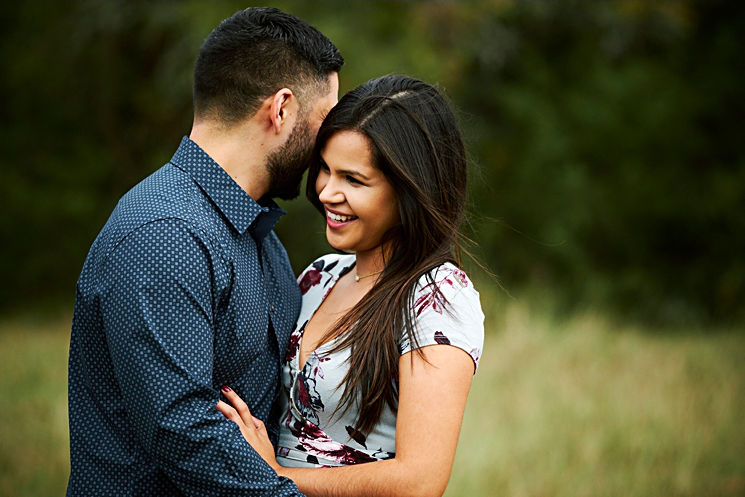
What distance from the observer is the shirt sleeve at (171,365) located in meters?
1.73

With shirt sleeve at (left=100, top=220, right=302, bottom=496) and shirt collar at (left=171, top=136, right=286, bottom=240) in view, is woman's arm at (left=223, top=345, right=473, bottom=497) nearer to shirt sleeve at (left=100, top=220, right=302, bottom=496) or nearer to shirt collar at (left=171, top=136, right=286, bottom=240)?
shirt sleeve at (left=100, top=220, right=302, bottom=496)

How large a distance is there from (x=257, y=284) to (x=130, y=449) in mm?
550

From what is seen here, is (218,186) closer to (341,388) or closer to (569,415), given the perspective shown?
(341,388)

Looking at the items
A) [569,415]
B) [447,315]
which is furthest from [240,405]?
[569,415]

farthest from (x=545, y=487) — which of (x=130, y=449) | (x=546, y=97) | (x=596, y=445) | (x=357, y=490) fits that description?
(x=546, y=97)

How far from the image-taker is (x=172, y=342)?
1743 millimetres

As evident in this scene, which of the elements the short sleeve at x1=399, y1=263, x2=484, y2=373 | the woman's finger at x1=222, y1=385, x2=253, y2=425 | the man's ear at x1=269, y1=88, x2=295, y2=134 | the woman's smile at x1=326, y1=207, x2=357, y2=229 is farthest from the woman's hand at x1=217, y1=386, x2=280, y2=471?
the man's ear at x1=269, y1=88, x2=295, y2=134

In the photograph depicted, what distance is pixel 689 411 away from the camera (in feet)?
18.5

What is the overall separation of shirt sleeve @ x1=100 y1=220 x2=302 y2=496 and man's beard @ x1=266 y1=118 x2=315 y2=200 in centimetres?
50

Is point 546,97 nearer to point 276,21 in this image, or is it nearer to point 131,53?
point 131,53

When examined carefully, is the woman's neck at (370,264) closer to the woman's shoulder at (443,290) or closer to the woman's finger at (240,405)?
the woman's shoulder at (443,290)

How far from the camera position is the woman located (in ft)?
6.26

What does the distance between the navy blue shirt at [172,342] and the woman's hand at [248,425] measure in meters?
0.06

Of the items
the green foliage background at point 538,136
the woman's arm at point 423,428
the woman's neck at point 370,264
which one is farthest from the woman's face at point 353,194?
the green foliage background at point 538,136
